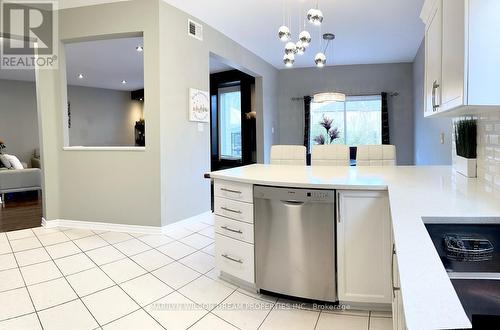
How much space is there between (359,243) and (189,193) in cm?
257

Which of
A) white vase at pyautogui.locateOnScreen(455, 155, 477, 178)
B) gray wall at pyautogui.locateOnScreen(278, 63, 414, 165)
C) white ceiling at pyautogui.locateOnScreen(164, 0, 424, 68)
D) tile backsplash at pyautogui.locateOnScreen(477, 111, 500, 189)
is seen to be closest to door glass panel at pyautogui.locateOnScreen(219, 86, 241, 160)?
gray wall at pyautogui.locateOnScreen(278, 63, 414, 165)

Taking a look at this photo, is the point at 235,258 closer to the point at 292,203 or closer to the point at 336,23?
the point at 292,203

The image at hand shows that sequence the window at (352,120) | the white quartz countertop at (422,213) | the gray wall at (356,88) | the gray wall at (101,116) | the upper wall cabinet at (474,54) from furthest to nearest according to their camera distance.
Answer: the gray wall at (101,116)
the window at (352,120)
the gray wall at (356,88)
the upper wall cabinet at (474,54)
the white quartz countertop at (422,213)

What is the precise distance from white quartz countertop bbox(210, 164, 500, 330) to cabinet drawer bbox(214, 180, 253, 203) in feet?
0.18

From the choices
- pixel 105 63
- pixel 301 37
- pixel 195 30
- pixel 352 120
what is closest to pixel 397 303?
pixel 301 37

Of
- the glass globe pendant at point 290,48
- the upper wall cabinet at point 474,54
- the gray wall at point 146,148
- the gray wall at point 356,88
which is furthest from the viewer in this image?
the gray wall at point 356,88

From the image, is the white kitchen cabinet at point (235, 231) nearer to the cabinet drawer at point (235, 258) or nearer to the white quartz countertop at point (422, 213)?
the cabinet drawer at point (235, 258)

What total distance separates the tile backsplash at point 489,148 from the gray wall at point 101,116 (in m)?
9.48

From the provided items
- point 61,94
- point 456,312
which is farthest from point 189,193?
point 456,312

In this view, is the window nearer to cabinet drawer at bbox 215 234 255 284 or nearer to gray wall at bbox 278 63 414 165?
gray wall at bbox 278 63 414 165

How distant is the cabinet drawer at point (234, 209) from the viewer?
2055mm

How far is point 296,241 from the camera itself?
6.19 ft

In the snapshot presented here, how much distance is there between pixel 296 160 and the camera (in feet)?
11.0

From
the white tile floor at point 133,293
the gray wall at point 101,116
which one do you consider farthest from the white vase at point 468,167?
the gray wall at point 101,116
